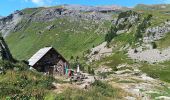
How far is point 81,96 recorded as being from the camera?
36375 mm

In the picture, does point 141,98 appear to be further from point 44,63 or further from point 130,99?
point 44,63

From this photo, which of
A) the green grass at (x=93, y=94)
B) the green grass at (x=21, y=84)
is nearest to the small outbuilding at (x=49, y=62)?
the green grass at (x=93, y=94)

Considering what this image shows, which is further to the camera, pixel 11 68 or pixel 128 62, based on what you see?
pixel 128 62

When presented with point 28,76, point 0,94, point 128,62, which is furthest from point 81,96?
point 128,62

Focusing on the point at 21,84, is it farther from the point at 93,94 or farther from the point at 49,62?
the point at 49,62

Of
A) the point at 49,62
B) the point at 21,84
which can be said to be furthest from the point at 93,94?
the point at 49,62

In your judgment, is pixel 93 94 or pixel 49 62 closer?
pixel 93 94

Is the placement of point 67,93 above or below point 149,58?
below

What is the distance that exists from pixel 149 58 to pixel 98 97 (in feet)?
471

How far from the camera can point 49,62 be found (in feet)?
238

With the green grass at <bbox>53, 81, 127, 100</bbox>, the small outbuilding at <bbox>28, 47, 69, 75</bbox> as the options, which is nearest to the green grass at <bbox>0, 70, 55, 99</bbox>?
the green grass at <bbox>53, 81, 127, 100</bbox>

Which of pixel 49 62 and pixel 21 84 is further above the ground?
pixel 49 62

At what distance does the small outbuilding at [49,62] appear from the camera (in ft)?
232

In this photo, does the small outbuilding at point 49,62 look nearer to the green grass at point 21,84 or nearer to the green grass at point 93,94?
the green grass at point 93,94
